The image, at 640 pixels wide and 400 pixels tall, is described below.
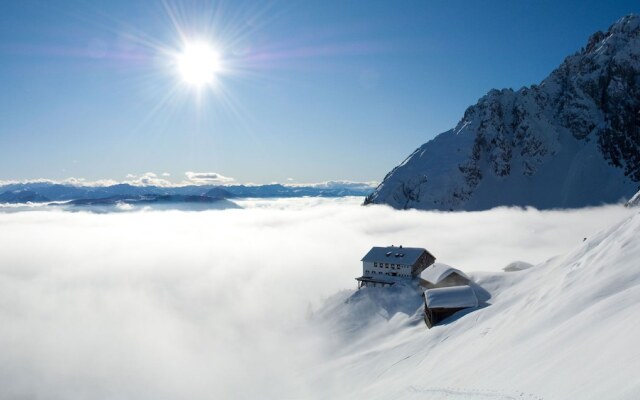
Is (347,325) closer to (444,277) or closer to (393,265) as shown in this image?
(444,277)

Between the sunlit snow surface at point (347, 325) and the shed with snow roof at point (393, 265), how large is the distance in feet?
18.4

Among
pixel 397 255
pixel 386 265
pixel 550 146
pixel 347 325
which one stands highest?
pixel 550 146

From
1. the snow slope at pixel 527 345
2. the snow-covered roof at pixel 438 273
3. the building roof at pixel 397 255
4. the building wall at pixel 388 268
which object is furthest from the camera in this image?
the building roof at pixel 397 255

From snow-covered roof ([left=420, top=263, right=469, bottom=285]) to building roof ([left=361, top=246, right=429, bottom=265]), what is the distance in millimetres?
5310

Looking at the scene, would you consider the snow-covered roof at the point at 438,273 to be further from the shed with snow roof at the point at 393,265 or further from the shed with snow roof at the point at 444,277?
the shed with snow roof at the point at 393,265

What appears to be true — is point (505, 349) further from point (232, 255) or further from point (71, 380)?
point (232, 255)

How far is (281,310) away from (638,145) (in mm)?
160604

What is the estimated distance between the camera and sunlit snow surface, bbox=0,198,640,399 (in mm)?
17047

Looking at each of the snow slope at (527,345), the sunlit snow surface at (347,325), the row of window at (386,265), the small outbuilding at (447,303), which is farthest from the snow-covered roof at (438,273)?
the small outbuilding at (447,303)

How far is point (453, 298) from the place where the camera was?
1639 inches

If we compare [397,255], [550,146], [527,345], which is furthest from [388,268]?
[550,146]

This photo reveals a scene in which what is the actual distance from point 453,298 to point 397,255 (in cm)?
2279

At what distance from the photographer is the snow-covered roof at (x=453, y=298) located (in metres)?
40.9

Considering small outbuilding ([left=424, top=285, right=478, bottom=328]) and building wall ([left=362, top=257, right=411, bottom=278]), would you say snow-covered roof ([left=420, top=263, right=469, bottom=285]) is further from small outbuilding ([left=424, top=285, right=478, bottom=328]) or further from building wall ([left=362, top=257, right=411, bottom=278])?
small outbuilding ([left=424, top=285, right=478, bottom=328])
